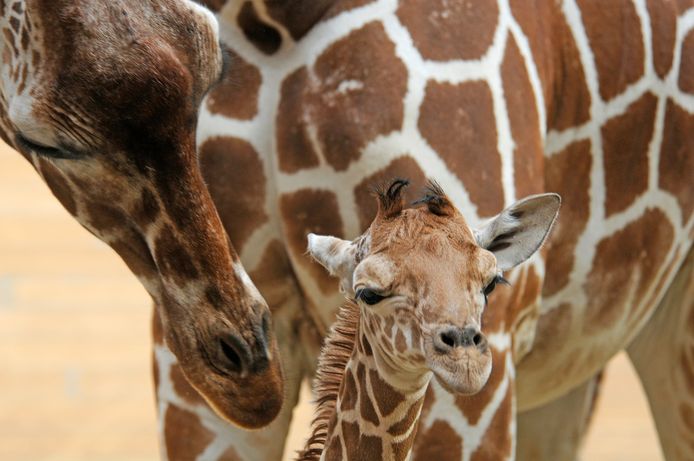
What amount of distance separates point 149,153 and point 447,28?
2.69ft

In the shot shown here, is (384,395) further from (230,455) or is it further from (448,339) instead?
(230,455)

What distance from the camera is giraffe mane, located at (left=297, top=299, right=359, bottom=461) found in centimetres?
256

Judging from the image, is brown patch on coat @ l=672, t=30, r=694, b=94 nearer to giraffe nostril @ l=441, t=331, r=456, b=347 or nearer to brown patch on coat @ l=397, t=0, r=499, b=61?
brown patch on coat @ l=397, t=0, r=499, b=61

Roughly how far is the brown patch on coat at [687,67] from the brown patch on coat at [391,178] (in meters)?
0.84

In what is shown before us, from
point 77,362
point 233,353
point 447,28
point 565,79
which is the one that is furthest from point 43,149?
point 77,362

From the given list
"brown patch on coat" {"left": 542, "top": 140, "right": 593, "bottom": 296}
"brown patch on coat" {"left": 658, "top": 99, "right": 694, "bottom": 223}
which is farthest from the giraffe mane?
"brown patch on coat" {"left": 658, "top": 99, "right": 694, "bottom": 223}

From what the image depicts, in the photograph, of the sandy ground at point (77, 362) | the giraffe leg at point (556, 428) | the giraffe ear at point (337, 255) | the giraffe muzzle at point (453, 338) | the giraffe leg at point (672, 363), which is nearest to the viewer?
the giraffe muzzle at point (453, 338)

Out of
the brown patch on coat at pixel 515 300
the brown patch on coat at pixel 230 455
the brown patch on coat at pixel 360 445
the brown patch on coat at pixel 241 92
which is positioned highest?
the brown patch on coat at pixel 241 92

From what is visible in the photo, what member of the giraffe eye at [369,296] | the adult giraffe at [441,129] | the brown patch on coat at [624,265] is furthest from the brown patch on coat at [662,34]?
the giraffe eye at [369,296]

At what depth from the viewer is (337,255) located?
7.69ft

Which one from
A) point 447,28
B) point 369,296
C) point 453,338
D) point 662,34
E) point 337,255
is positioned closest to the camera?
point 453,338

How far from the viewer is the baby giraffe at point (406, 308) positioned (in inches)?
84.1

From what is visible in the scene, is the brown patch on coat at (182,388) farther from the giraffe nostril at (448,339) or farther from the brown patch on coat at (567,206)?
the giraffe nostril at (448,339)

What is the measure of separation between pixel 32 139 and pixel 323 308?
0.78 metres
